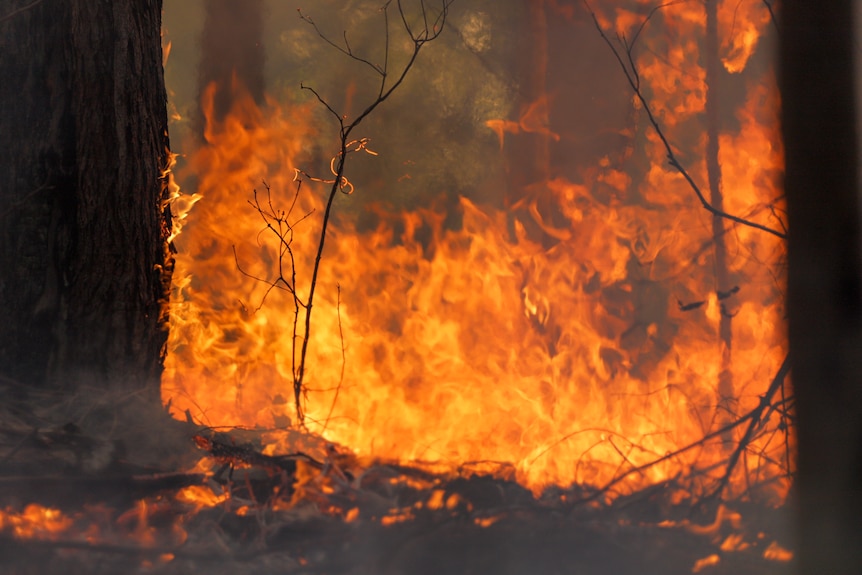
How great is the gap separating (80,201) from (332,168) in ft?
1.68

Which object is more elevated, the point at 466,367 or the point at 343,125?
the point at 343,125

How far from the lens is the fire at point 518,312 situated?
4.97 ft

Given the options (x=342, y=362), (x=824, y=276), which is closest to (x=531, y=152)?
(x=342, y=362)

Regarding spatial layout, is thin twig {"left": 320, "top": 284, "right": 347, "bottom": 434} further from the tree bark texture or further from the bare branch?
the tree bark texture

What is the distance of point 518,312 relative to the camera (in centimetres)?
161

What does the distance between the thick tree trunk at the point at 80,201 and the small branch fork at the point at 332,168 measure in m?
0.23

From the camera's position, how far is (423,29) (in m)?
1.61

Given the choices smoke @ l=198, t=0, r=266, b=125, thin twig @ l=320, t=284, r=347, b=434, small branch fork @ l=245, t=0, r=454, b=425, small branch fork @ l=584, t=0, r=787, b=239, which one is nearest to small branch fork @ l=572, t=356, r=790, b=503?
small branch fork @ l=584, t=0, r=787, b=239

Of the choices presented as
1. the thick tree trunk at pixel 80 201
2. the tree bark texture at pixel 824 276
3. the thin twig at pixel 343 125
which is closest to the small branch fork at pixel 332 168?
the thin twig at pixel 343 125

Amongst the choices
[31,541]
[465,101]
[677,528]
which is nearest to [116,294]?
[31,541]

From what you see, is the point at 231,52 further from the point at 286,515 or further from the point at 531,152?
the point at 286,515

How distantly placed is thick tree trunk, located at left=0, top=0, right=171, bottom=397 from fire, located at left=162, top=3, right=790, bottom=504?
0.28 feet

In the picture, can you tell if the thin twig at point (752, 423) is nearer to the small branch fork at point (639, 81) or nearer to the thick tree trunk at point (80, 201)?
the small branch fork at point (639, 81)

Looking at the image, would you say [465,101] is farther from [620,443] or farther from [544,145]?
[620,443]
